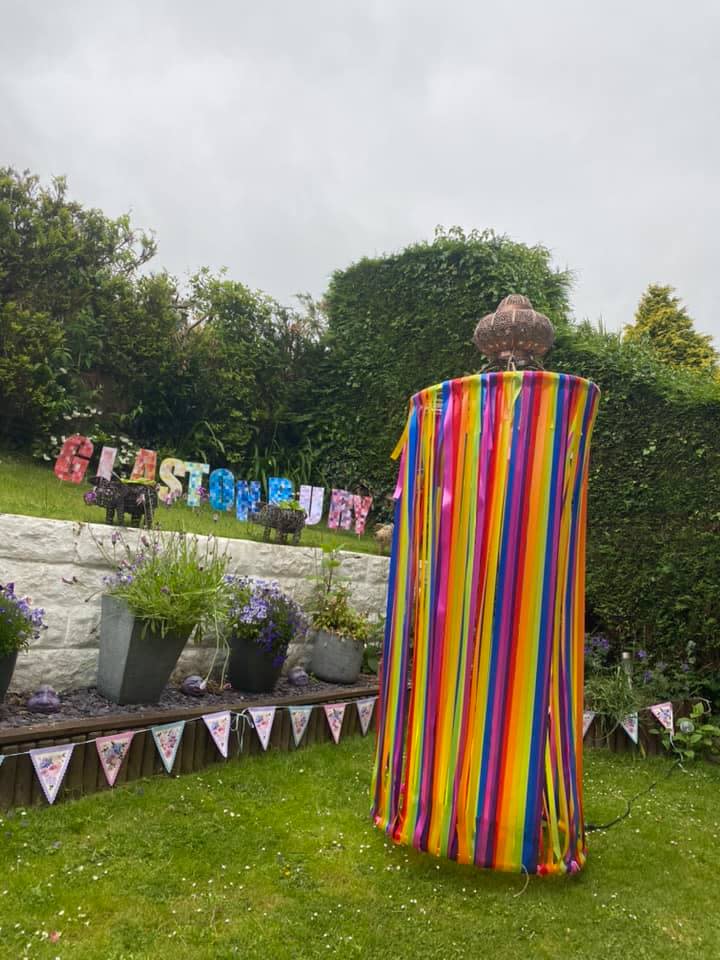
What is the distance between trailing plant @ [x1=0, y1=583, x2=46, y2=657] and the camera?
295 cm

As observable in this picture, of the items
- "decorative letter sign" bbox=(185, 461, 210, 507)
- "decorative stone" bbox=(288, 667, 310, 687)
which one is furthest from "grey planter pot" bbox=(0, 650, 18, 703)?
"decorative letter sign" bbox=(185, 461, 210, 507)

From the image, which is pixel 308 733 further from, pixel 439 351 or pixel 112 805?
pixel 439 351

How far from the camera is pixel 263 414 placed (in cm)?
786

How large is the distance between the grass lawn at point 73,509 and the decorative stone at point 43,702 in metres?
1.15

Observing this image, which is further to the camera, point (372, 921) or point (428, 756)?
point (428, 756)

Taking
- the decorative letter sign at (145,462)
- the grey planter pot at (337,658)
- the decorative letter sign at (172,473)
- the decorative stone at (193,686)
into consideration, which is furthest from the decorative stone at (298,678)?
the decorative letter sign at (145,462)

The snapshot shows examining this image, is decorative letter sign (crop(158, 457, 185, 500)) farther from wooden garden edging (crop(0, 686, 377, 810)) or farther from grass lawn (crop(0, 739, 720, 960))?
grass lawn (crop(0, 739, 720, 960))

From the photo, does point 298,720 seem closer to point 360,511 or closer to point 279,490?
point 279,490

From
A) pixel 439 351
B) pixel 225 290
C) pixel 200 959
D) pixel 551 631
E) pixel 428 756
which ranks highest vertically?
pixel 225 290

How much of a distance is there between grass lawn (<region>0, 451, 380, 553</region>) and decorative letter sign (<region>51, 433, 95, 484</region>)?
88 mm

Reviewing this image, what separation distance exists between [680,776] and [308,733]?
2.34 m

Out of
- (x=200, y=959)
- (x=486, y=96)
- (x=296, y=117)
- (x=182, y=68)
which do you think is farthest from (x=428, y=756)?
(x=296, y=117)

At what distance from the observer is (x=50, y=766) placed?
279 cm

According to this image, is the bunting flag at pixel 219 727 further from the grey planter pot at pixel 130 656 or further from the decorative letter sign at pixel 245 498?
the decorative letter sign at pixel 245 498
